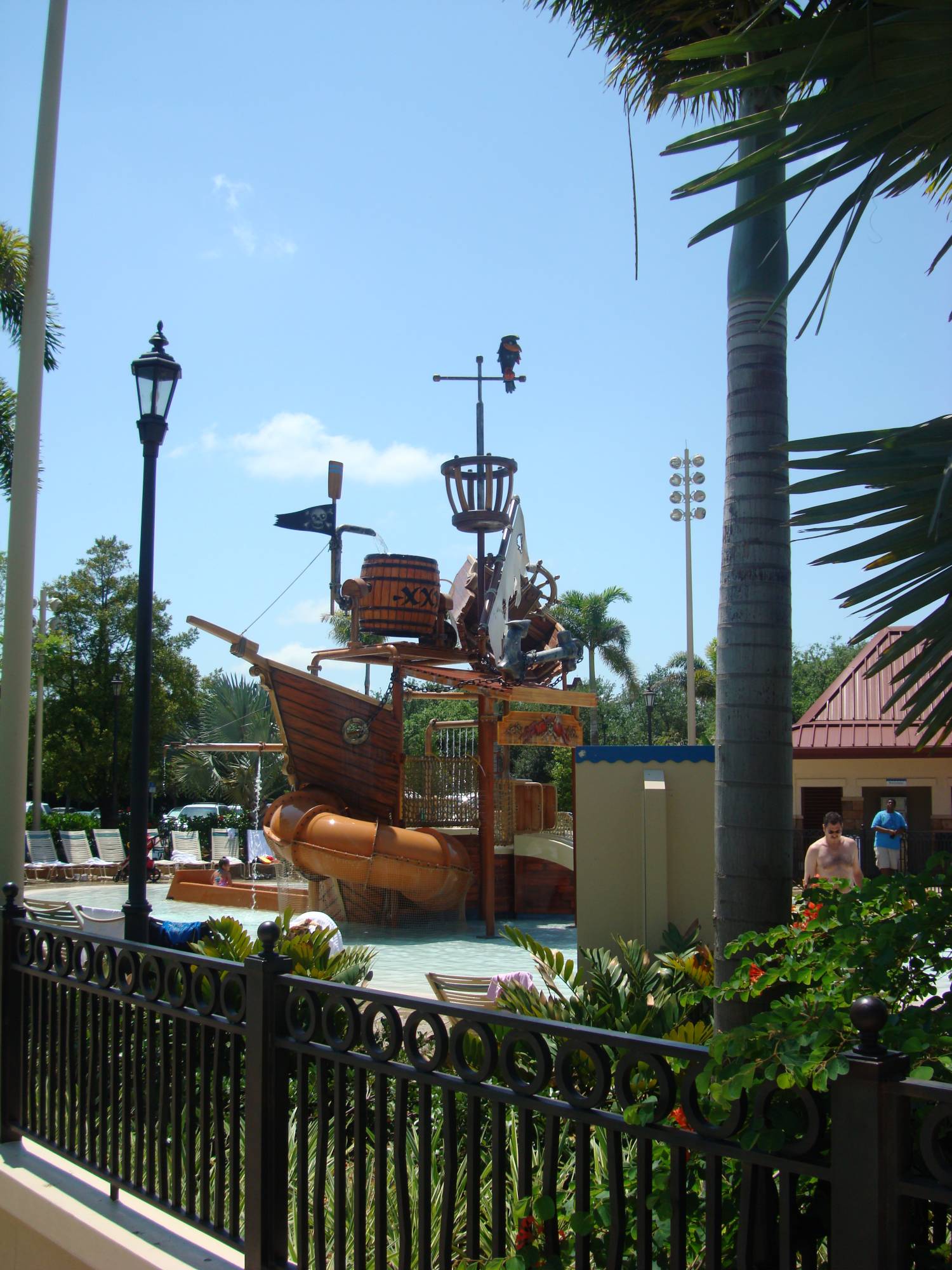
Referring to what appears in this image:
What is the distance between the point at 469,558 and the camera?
711 inches

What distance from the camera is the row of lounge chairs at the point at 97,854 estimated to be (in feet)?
84.2

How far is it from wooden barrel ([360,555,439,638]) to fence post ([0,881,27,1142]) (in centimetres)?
1100

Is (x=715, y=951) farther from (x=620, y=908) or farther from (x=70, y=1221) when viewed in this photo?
(x=620, y=908)

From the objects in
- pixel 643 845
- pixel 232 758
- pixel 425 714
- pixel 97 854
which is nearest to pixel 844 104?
pixel 643 845

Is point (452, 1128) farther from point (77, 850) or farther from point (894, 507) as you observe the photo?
point (77, 850)

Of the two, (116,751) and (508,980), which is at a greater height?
(116,751)

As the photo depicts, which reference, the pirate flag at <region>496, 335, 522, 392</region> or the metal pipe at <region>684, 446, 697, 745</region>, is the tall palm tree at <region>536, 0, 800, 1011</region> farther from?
the metal pipe at <region>684, 446, 697, 745</region>

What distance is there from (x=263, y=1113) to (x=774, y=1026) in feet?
5.57

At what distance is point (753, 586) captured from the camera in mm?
4117

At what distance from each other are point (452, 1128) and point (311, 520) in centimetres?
1422

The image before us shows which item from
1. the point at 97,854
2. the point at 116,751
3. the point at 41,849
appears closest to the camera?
the point at 41,849

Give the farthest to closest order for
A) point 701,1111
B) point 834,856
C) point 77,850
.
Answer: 1. point 77,850
2. point 834,856
3. point 701,1111

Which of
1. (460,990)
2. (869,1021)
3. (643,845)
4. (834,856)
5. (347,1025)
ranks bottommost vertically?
(460,990)

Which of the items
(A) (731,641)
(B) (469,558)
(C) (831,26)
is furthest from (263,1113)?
(B) (469,558)
